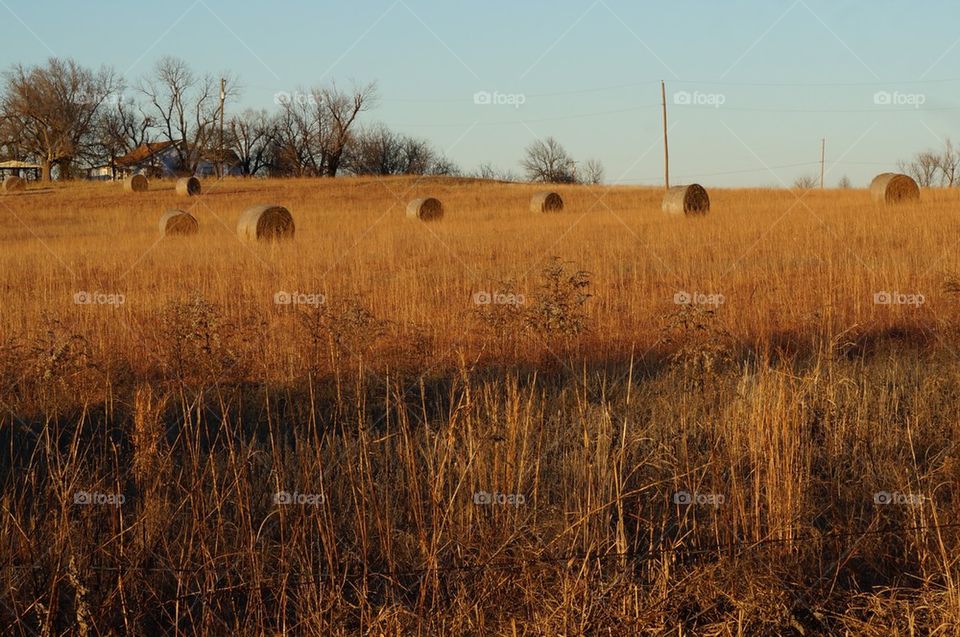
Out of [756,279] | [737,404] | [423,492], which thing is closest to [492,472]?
[423,492]

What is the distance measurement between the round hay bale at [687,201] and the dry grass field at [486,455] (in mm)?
12455

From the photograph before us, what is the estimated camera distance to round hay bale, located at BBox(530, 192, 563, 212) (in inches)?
1192

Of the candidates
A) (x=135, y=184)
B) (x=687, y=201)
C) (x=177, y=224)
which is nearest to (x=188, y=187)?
(x=135, y=184)

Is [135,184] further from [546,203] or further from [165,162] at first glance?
[165,162]

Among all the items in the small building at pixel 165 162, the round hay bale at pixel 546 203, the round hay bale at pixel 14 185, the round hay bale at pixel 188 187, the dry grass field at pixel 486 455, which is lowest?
the dry grass field at pixel 486 455

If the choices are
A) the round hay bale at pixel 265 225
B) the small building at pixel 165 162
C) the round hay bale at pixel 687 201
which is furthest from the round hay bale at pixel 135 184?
the round hay bale at pixel 687 201

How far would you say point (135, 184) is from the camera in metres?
41.1

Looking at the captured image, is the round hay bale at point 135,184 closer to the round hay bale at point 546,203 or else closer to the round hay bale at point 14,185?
the round hay bale at point 14,185

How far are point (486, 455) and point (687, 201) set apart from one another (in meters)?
21.9

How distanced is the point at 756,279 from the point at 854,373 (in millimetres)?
5745

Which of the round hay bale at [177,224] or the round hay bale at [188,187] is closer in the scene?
the round hay bale at [177,224]

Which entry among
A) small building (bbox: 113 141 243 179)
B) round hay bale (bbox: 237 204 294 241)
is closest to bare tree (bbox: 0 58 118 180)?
small building (bbox: 113 141 243 179)

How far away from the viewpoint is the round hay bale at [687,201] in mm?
25156

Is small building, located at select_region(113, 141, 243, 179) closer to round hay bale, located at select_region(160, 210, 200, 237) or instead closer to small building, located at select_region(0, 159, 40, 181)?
small building, located at select_region(0, 159, 40, 181)
